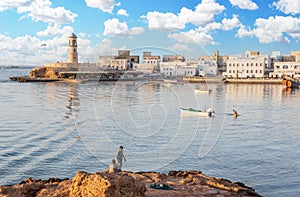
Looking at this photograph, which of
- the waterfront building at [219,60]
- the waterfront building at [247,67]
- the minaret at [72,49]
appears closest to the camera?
the waterfront building at [247,67]

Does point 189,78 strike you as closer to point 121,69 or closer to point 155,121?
point 121,69

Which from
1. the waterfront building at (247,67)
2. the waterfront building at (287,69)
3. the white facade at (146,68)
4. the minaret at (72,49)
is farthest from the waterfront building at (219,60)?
the minaret at (72,49)

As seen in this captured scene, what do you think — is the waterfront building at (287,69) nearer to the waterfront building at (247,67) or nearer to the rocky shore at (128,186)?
the waterfront building at (247,67)

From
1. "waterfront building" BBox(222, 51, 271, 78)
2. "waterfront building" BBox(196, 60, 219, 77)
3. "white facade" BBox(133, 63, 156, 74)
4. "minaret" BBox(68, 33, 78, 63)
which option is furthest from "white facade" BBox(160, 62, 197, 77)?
"minaret" BBox(68, 33, 78, 63)

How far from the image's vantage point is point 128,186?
8172 mm

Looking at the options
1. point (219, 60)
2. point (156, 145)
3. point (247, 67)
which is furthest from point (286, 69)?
point (156, 145)

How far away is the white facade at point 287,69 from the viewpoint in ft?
295

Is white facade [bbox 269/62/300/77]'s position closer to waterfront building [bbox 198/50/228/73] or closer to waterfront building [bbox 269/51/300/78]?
waterfront building [bbox 269/51/300/78]

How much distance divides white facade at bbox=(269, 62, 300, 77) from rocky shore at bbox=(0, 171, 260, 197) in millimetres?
84348

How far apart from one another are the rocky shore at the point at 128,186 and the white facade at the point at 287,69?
3321 inches

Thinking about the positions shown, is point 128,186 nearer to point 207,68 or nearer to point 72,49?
point 207,68

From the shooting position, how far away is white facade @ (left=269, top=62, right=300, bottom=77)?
295ft

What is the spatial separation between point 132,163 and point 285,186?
567 centimetres

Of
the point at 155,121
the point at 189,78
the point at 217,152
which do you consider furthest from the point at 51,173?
the point at 189,78
